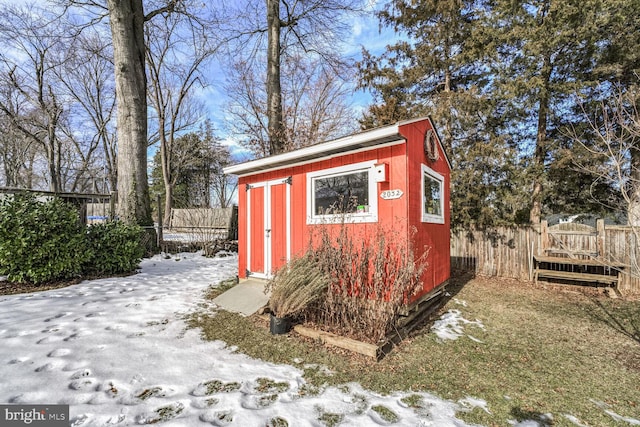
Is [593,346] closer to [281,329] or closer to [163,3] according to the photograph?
[281,329]

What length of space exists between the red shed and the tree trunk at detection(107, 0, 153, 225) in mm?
3826

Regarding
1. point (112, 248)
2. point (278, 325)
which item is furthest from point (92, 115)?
point (278, 325)

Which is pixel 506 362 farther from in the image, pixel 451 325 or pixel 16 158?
pixel 16 158

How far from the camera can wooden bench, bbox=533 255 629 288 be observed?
6000mm

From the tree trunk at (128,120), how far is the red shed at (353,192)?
12.6 ft

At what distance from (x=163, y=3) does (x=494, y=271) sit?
13253 mm

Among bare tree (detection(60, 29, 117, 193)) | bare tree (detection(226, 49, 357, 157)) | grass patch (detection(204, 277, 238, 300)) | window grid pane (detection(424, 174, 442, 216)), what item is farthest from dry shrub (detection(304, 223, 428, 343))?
bare tree (detection(60, 29, 117, 193))

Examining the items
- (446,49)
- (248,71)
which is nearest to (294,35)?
(248,71)

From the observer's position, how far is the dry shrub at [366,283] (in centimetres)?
324

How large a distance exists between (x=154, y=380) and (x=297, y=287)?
1.62 meters

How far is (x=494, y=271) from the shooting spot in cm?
750

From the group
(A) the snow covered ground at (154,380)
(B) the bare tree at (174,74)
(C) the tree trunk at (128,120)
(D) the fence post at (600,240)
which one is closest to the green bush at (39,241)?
(A) the snow covered ground at (154,380)

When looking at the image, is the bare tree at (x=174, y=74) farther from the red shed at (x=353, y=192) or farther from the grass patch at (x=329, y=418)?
the grass patch at (x=329, y=418)

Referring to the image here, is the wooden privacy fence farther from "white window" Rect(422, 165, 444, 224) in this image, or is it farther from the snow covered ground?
the snow covered ground
